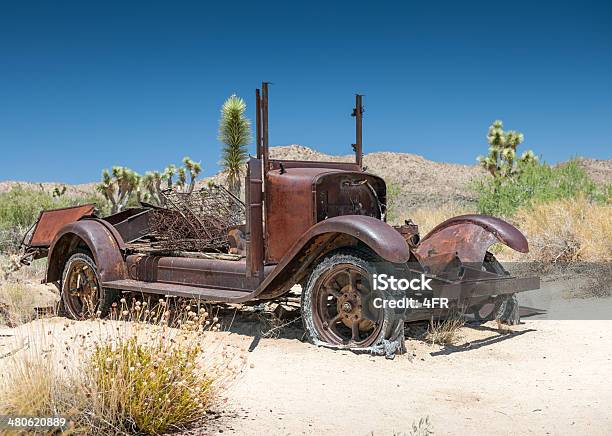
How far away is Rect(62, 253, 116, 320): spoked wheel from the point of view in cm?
872

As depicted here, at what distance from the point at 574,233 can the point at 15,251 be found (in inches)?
444

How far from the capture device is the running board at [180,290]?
23.4 feet

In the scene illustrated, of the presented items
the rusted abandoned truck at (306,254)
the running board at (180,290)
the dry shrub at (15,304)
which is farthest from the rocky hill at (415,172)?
the running board at (180,290)

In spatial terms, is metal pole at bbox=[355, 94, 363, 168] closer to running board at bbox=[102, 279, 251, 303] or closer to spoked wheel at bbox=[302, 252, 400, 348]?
spoked wheel at bbox=[302, 252, 400, 348]

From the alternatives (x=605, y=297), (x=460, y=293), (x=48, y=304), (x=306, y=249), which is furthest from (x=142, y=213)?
(x=605, y=297)

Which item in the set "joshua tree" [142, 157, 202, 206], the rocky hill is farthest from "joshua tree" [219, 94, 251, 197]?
the rocky hill

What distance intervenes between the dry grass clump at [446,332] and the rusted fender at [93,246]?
4.03 metres

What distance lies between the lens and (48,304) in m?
10.5

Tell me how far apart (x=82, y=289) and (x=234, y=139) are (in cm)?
1037

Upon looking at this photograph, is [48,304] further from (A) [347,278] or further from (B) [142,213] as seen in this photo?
(A) [347,278]

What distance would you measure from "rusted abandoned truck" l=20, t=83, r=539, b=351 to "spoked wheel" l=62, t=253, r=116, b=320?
2cm

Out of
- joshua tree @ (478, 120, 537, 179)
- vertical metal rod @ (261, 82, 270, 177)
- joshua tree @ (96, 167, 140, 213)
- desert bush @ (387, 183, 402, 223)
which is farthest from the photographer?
joshua tree @ (478, 120, 537, 179)

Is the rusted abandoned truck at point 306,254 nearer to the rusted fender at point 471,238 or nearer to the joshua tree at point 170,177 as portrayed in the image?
the rusted fender at point 471,238

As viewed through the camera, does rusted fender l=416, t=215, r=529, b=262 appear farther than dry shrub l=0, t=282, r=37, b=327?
No
